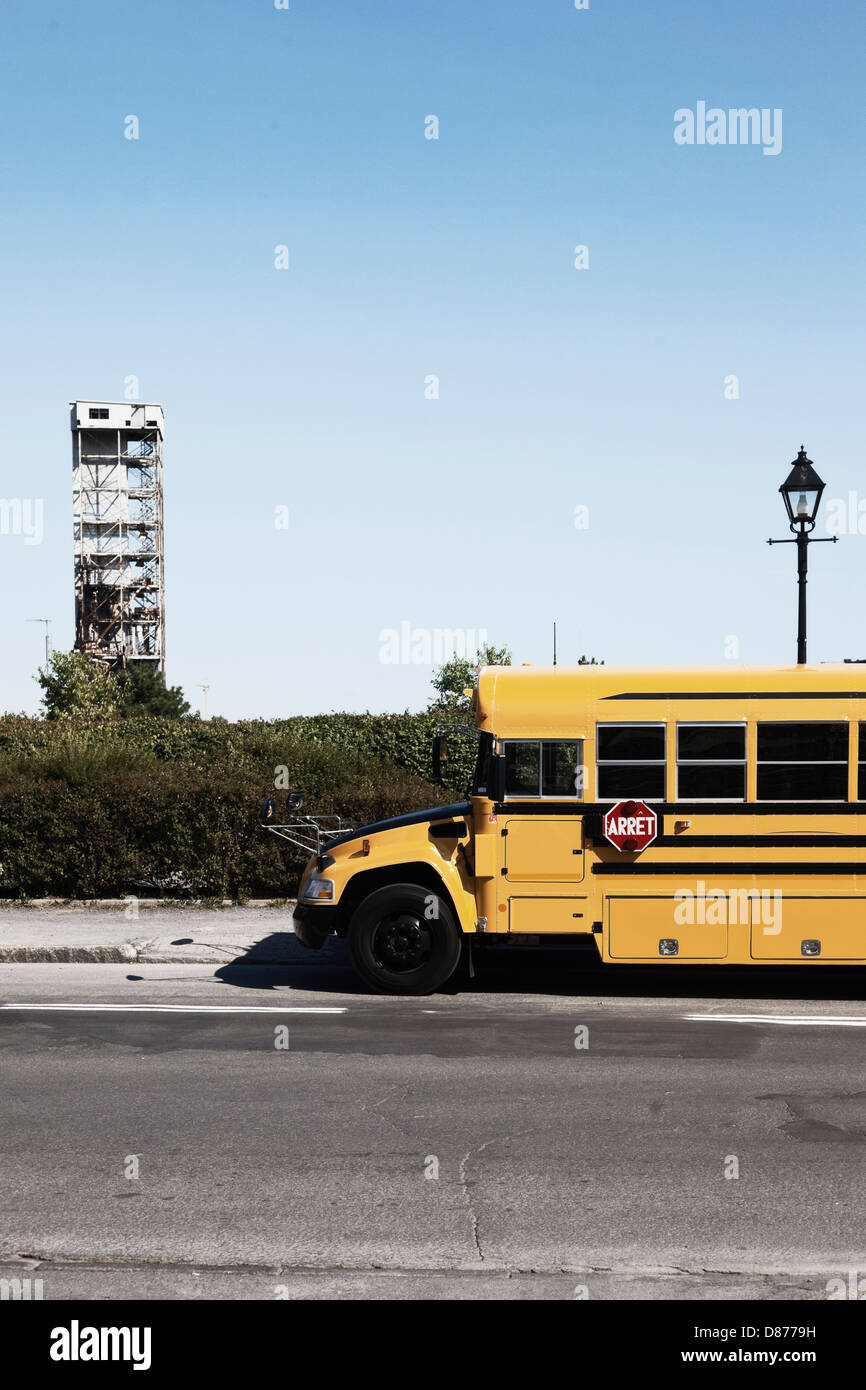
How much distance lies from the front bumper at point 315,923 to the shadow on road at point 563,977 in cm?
50

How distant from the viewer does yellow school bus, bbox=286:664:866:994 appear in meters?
10.9

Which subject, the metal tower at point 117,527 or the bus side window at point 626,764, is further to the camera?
the metal tower at point 117,527

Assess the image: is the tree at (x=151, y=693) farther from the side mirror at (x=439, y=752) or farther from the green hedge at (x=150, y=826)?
the side mirror at (x=439, y=752)

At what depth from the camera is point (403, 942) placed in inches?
446

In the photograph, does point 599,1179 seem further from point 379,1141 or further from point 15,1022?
point 15,1022

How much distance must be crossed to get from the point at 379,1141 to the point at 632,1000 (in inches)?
188

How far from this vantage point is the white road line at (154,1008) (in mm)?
10703

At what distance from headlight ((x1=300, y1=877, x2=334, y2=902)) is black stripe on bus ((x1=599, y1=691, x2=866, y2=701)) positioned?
2872 mm

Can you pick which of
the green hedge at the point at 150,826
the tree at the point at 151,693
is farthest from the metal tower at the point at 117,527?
the green hedge at the point at 150,826

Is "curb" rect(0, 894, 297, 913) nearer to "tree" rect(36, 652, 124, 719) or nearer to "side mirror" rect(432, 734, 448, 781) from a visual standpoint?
"side mirror" rect(432, 734, 448, 781)

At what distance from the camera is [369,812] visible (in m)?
16.4

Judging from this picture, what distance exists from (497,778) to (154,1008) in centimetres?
344

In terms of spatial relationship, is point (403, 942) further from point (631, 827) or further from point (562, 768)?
point (631, 827)
